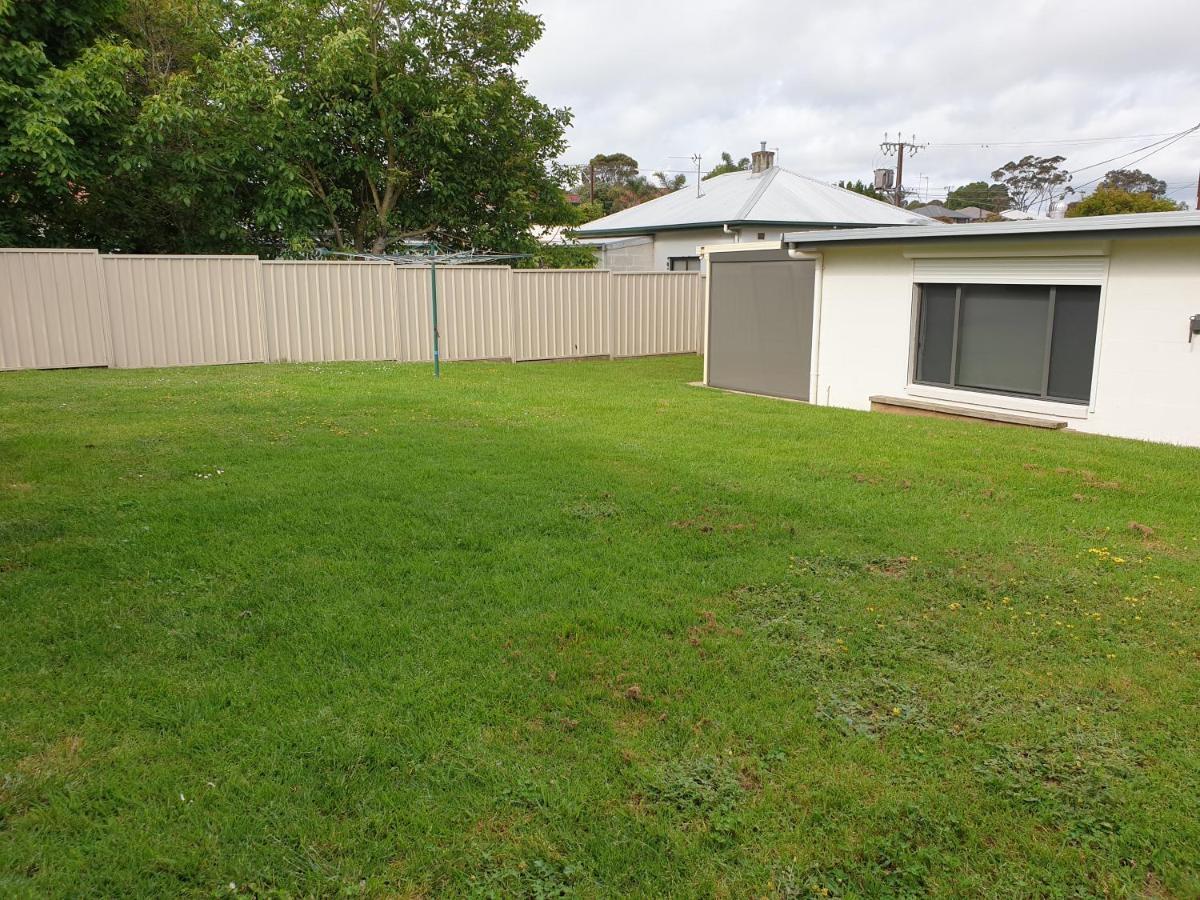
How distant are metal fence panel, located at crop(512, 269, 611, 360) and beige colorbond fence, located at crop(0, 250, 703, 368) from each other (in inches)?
0.9

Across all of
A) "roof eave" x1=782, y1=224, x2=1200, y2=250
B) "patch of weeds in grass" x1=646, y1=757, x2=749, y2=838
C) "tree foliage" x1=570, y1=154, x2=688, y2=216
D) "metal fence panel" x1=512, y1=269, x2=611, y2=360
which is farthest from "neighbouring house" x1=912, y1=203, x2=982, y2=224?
"patch of weeds in grass" x1=646, y1=757, x2=749, y2=838

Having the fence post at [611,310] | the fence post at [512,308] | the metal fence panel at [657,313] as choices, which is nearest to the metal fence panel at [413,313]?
the fence post at [512,308]

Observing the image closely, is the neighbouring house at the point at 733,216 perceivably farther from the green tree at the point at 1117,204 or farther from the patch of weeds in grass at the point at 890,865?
the patch of weeds in grass at the point at 890,865

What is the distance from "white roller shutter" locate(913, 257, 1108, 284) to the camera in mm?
9000

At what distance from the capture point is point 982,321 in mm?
10148

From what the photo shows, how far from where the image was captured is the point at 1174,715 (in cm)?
345

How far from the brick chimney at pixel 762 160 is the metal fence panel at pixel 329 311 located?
18.2 m

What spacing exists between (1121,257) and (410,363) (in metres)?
10.7

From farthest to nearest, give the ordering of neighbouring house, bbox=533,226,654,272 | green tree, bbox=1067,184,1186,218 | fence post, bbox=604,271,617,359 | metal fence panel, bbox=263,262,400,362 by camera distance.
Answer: green tree, bbox=1067,184,1186,218 < neighbouring house, bbox=533,226,654,272 < fence post, bbox=604,271,617,359 < metal fence panel, bbox=263,262,400,362

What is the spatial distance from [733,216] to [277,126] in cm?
1281

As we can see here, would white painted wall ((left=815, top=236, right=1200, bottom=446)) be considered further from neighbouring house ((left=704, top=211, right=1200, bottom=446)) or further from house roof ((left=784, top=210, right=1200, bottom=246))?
house roof ((left=784, top=210, right=1200, bottom=246))

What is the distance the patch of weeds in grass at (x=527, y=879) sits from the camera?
2.55 m

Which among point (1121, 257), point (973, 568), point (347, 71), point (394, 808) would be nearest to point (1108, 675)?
point (973, 568)

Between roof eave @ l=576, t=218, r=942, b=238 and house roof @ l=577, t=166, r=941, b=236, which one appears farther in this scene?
house roof @ l=577, t=166, r=941, b=236
